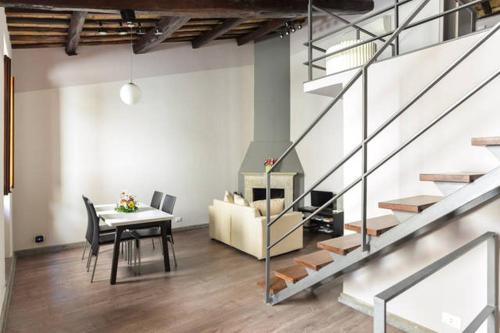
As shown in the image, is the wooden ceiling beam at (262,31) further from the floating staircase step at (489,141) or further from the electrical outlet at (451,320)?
the electrical outlet at (451,320)

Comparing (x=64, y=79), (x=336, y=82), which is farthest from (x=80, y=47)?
(x=336, y=82)

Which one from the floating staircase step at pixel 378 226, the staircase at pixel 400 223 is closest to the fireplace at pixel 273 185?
the staircase at pixel 400 223

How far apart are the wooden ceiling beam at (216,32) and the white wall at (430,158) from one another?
290cm

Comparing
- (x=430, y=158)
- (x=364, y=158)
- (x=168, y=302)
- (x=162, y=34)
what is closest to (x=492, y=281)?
(x=430, y=158)

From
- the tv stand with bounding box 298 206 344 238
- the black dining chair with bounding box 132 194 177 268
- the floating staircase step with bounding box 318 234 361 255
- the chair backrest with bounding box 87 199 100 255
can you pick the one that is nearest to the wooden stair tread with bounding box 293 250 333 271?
the floating staircase step with bounding box 318 234 361 255

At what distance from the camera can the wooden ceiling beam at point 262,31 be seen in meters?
6.28

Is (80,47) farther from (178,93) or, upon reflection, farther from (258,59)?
(258,59)

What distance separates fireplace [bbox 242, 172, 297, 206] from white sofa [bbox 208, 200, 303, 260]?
1.76 metres

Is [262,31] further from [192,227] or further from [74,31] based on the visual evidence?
[192,227]

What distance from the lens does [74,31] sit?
4.58 metres

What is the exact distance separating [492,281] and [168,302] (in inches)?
109

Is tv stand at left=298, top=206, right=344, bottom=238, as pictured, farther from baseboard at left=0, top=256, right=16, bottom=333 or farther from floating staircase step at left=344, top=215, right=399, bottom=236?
baseboard at left=0, top=256, right=16, bottom=333

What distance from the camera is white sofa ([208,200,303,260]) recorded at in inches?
184

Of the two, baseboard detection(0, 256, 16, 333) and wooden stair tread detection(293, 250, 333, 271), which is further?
baseboard detection(0, 256, 16, 333)
